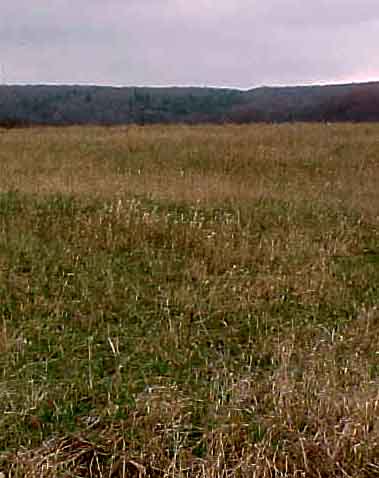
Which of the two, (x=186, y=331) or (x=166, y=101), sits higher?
(x=166, y=101)

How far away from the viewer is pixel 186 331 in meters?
4.06

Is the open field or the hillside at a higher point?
the hillside

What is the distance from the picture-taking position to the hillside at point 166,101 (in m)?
63.5

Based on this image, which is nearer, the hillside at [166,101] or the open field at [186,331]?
the open field at [186,331]

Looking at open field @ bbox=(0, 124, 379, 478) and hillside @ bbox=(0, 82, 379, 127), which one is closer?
open field @ bbox=(0, 124, 379, 478)

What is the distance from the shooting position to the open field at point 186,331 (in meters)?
2.66

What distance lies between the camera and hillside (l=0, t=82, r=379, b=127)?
A: 6347cm

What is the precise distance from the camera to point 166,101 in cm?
7919

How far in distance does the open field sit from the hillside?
5107cm

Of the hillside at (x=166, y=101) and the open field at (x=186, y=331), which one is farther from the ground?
the hillside at (x=166, y=101)

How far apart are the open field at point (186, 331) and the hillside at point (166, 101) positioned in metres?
51.1

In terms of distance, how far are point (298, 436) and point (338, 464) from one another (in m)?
0.23

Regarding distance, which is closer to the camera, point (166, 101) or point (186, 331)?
point (186, 331)

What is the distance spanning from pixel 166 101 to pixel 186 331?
78087 millimetres
